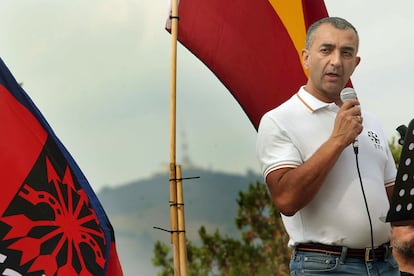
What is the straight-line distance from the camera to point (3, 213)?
15.4 feet

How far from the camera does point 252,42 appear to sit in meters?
5.79

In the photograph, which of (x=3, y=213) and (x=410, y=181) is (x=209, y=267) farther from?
(x=410, y=181)

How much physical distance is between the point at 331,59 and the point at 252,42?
2142 mm

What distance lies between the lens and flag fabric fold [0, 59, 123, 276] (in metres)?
4.72

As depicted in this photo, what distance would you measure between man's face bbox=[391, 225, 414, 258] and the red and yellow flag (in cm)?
177

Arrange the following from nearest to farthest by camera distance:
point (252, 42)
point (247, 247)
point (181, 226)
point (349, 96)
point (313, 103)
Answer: point (349, 96) → point (313, 103) → point (181, 226) → point (252, 42) → point (247, 247)

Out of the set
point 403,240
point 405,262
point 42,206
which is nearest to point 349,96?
point 403,240

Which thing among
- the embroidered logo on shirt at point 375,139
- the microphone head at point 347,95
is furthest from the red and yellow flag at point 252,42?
the microphone head at point 347,95

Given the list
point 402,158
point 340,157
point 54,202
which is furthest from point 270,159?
point 54,202

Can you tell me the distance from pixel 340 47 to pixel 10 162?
198cm

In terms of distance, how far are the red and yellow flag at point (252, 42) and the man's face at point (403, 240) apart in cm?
177

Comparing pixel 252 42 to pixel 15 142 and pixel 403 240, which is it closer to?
pixel 15 142

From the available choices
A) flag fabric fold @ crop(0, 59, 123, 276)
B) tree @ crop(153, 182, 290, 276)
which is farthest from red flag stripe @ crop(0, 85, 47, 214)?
tree @ crop(153, 182, 290, 276)

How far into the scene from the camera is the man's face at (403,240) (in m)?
3.69
